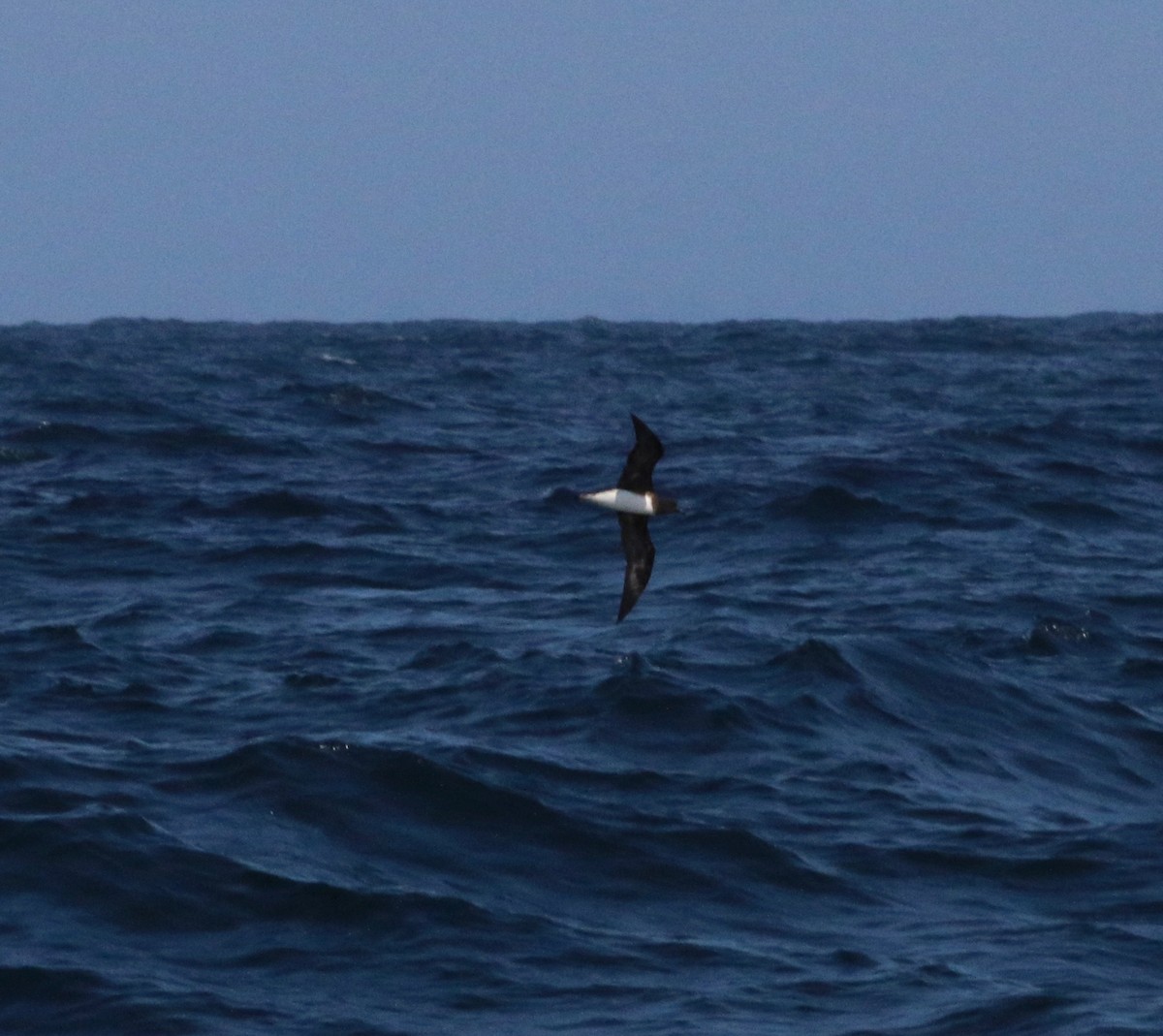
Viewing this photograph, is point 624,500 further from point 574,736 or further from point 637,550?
point 574,736

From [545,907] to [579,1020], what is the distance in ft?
5.00

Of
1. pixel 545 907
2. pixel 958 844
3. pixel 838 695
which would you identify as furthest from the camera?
pixel 838 695

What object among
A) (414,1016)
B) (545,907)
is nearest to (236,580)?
(545,907)

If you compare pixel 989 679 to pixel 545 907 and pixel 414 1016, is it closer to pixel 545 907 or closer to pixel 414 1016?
pixel 545 907

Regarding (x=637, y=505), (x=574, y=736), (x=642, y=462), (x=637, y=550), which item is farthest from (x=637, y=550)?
(x=574, y=736)

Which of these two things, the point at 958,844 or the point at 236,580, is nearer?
the point at 958,844

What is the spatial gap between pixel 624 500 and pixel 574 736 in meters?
2.87

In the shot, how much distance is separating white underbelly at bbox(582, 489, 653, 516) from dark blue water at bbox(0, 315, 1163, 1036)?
1.91m

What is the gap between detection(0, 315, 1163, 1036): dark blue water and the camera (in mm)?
10562

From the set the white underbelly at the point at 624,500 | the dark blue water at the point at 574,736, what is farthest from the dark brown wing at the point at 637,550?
the dark blue water at the point at 574,736

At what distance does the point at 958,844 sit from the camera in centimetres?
1255

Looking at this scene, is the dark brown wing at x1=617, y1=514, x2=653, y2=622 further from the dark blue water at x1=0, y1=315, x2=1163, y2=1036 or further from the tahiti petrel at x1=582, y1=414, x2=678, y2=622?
the dark blue water at x1=0, y1=315, x2=1163, y2=1036

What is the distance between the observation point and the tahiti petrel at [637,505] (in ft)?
38.0

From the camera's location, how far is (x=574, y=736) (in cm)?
1430
